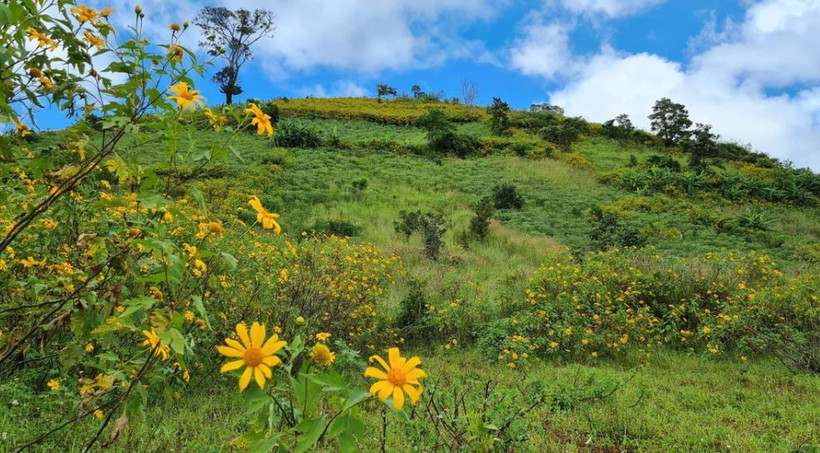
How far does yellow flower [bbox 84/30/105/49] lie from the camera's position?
4.61 ft

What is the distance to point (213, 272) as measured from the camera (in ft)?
4.76

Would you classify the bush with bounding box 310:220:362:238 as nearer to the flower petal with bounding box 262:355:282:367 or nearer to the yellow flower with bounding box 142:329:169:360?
the yellow flower with bounding box 142:329:169:360

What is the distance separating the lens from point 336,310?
14.9 ft

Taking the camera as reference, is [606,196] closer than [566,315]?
No

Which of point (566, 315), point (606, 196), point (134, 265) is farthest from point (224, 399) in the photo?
point (606, 196)

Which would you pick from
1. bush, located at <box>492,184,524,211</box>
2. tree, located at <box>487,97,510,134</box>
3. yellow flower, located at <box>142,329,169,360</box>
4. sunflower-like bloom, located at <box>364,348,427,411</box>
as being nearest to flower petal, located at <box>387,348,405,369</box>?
sunflower-like bloom, located at <box>364,348,427,411</box>

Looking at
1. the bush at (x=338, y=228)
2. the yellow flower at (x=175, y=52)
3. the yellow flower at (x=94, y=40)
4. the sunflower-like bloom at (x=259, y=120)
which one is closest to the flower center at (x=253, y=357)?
the sunflower-like bloom at (x=259, y=120)

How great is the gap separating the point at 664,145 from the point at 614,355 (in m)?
24.4

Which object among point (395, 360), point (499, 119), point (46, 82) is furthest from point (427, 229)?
point (499, 119)

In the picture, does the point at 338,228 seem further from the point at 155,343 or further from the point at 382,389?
the point at 382,389

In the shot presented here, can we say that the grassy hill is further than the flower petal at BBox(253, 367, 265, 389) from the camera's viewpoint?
Yes

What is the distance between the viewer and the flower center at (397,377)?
2.80 feet

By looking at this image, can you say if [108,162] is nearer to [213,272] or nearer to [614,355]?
[213,272]

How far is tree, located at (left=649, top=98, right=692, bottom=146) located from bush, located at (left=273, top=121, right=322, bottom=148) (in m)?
17.6
